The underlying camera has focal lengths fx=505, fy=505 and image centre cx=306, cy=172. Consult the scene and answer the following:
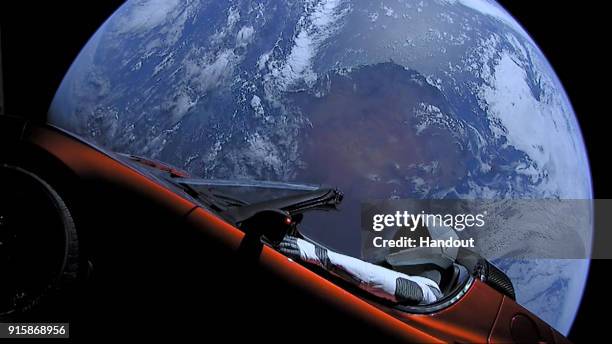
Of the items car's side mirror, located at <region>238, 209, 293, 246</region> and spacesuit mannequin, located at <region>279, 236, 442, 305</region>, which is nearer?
car's side mirror, located at <region>238, 209, 293, 246</region>

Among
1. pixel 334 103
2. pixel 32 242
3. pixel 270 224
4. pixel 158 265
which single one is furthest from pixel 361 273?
pixel 334 103

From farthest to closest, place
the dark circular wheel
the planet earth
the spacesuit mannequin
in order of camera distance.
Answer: the planet earth, the spacesuit mannequin, the dark circular wheel

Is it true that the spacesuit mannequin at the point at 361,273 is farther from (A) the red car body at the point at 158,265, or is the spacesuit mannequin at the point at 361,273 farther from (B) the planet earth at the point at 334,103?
(B) the planet earth at the point at 334,103

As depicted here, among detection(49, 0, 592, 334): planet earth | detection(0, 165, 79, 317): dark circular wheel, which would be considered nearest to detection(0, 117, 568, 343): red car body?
detection(0, 165, 79, 317): dark circular wheel

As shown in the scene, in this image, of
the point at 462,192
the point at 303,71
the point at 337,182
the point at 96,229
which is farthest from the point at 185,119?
the point at 96,229

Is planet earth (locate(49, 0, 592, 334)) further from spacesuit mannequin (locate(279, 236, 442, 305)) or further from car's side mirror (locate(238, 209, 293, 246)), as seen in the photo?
car's side mirror (locate(238, 209, 293, 246))

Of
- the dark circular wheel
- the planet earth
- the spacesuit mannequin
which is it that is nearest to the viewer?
the dark circular wheel

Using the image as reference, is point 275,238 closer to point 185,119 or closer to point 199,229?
point 199,229
